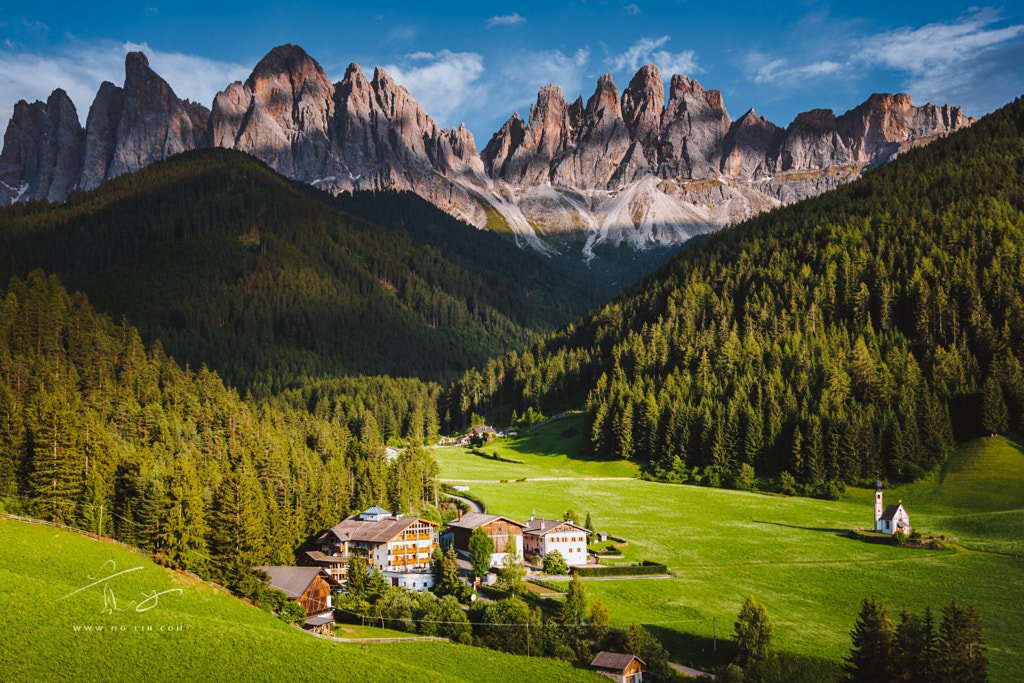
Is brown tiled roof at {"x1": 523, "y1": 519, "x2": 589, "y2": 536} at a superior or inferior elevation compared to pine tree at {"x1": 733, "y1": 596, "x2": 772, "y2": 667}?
superior

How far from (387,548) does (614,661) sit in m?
31.8


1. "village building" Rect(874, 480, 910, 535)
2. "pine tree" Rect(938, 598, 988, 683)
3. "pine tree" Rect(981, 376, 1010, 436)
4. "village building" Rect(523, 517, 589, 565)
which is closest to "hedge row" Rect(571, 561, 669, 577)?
"village building" Rect(523, 517, 589, 565)

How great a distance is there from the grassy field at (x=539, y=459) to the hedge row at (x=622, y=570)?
5076 centimetres

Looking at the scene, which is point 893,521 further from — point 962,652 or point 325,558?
point 325,558

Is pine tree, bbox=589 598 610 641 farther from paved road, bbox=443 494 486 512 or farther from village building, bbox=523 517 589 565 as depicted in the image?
paved road, bbox=443 494 486 512

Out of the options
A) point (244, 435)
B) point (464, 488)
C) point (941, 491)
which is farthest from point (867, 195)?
point (244, 435)

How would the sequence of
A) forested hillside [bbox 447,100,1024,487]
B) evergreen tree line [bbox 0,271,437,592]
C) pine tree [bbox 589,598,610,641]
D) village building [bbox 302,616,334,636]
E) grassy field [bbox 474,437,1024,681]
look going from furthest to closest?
forested hillside [bbox 447,100,1024,487] < evergreen tree line [bbox 0,271,437,592] < grassy field [bbox 474,437,1024,681] < village building [bbox 302,616,334,636] < pine tree [bbox 589,598,610,641]

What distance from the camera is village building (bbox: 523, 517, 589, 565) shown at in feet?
250

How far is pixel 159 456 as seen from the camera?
81250 mm

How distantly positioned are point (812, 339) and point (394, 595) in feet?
344

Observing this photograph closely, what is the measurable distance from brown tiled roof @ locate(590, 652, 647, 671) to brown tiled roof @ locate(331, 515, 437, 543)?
30124 millimetres

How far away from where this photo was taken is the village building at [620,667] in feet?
157

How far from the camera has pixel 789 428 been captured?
11606 centimetres

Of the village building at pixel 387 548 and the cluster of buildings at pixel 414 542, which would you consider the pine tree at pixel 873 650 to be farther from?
the village building at pixel 387 548
